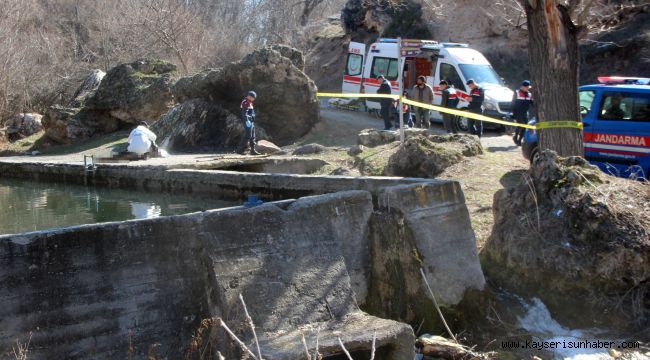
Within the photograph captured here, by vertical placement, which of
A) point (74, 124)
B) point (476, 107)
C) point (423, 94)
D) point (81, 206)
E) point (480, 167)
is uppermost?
point (423, 94)

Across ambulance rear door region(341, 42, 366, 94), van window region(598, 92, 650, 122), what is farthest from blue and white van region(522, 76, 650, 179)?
ambulance rear door region(341, 42, 366, 94)

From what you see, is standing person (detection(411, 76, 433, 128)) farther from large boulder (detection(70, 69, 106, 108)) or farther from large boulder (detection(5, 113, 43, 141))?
large boulder (detection(5, 113, 43, 141))

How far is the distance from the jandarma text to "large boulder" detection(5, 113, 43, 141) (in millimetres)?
23271

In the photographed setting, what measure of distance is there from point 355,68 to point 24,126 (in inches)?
495

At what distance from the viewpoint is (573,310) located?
636 centimetres

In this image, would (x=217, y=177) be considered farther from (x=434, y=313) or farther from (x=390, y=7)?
(x=390, y=7)

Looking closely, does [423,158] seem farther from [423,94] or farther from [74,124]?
[74,124]

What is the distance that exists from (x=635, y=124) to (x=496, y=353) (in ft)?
23.6

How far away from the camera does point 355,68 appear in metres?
24.6

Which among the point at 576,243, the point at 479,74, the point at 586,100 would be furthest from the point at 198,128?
the point at 576,243

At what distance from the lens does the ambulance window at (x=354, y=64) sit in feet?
80.0

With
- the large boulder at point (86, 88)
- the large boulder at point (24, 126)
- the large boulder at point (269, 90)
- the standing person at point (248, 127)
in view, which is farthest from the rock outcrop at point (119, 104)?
the standing person at point (248, 127)

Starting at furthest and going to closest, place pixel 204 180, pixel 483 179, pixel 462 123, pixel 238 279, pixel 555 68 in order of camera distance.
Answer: pixel 462 123
pixel 483 179
pixel 204 180
pixel 555 68
pixel 238 279

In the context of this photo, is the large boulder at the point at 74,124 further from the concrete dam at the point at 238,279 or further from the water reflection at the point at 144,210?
the concrete dam at the point at 238,279
